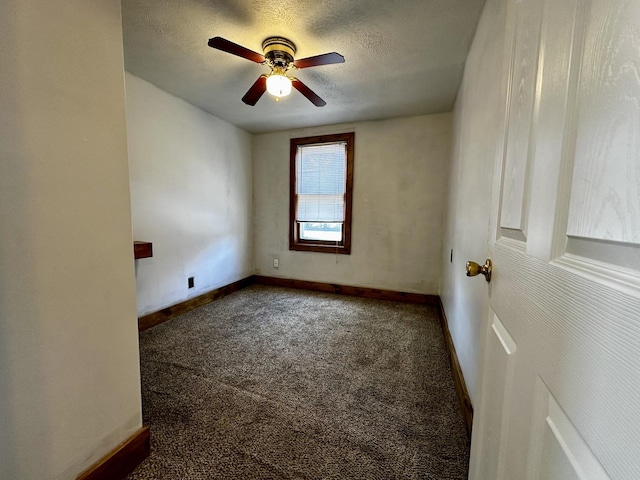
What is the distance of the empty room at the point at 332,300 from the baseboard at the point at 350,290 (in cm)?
7

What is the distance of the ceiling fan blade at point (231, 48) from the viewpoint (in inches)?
58.4

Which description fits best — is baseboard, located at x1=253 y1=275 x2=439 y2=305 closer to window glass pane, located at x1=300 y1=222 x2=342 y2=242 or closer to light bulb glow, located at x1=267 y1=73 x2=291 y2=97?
window glass pane, located at x1=300 y1=222 x2=342 y2=242

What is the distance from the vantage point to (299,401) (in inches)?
60.4

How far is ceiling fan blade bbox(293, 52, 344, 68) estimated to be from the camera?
1.62m

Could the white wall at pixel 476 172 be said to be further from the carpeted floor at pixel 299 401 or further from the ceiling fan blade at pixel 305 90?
the ceiling fan blade at pixel 305 90

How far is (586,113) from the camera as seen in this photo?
15.1 inches

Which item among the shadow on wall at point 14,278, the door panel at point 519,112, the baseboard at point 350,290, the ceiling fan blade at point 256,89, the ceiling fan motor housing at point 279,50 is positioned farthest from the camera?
the baseboard at point 350,290

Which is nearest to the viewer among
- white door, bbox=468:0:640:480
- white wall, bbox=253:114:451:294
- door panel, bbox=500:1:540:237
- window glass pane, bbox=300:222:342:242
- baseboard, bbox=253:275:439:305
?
white door, bbox=468:0:640:480

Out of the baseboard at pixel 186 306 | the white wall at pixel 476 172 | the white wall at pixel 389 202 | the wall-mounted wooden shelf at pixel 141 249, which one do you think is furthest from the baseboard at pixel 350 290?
the wall-mounted wooden shelf at pixel 141 249

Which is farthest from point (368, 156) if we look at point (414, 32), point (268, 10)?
point (268, 10)

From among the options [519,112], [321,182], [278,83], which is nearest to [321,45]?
[278,83]

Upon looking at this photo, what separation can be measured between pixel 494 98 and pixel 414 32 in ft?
2.92

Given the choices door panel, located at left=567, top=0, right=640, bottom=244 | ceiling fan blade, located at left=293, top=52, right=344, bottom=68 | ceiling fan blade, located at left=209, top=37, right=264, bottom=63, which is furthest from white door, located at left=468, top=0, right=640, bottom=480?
ceiling fan blade, located at left=209, top=37, right=264, bottom=63

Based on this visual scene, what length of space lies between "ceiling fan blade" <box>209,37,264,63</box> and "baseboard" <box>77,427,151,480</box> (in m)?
1.99
